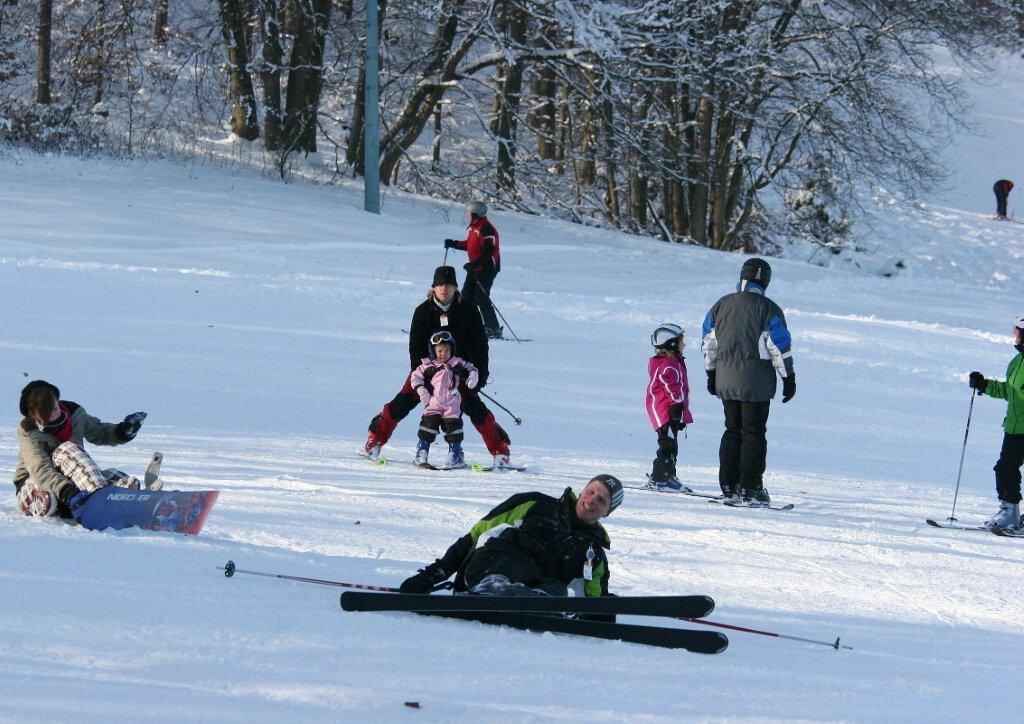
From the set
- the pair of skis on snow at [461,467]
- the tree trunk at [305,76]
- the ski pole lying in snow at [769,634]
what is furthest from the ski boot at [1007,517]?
the tree trunk at [305,76]

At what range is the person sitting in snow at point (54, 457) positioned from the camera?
621 centimetres

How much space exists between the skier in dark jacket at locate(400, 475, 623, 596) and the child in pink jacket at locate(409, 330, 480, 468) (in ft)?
11.4

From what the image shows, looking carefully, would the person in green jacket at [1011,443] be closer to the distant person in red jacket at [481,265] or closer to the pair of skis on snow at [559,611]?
the pair of skis on snow at [559,611]

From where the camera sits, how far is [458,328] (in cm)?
874

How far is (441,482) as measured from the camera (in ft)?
27.2

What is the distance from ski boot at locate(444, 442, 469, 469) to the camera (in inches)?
350

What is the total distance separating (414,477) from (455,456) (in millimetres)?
540

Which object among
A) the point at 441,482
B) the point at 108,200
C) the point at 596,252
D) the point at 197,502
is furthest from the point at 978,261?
the point at 197,502

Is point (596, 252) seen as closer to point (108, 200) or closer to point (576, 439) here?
point (108, 200)

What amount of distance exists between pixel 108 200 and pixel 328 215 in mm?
3490

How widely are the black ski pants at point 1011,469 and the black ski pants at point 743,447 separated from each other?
1.46 m

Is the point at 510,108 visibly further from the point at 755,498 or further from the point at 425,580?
the point at 425,580

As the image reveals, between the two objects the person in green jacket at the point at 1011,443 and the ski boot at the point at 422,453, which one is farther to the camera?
the ski boot at the point at 422,453

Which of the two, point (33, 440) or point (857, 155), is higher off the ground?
point (857, 155)
